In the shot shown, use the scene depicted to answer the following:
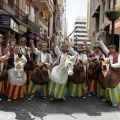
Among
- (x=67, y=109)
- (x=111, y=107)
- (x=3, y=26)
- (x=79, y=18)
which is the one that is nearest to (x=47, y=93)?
(x=67, y=109)

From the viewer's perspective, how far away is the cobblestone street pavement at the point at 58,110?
581cm

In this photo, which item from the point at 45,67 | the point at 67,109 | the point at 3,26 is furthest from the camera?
the point at 3,26

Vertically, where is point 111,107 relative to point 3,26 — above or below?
below

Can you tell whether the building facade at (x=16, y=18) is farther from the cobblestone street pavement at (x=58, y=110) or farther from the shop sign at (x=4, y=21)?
the cobblestone street pavement at (x=58, y=110)

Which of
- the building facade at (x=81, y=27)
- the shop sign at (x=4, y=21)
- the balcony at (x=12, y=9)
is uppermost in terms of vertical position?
the building facade at (x=81, y=27)

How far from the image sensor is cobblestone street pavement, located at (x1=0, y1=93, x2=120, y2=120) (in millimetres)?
5811

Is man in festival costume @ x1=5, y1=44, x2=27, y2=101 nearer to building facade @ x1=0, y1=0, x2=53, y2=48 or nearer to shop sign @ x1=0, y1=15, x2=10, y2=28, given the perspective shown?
building facade @ x1=0, y1=0, x2=53, y2=48

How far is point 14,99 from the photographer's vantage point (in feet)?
24.3

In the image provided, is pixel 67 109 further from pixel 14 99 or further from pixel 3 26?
pixel 3 26

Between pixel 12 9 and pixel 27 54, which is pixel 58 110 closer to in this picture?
pixel 27 54

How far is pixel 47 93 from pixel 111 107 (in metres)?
2.40

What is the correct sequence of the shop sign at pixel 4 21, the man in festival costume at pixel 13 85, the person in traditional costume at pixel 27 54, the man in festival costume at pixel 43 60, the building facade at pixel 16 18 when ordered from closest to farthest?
the man in festival costume at pixel 13 85
the man in festival costume at pixel 43 60
the person in traditional costume at pixel 27 54
the shop sign at pixel 4 21
the building facade at pixel 16 18

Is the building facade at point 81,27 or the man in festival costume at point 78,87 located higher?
the building facade at point 81,27

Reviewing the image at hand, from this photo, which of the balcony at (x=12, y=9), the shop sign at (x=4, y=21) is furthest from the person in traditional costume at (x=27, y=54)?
the balcony at (x=12, y=9)
